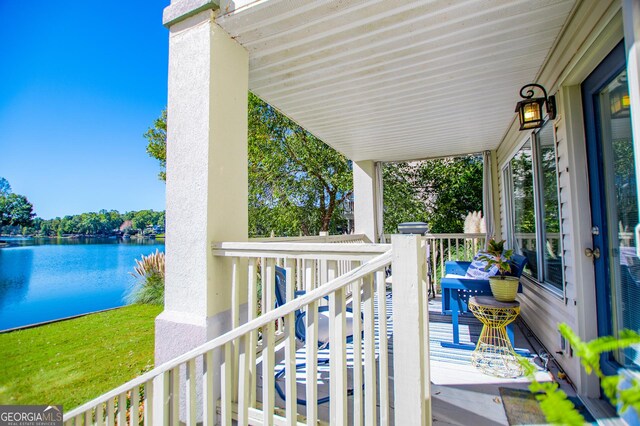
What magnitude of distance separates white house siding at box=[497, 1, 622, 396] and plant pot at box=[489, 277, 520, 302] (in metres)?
0.34

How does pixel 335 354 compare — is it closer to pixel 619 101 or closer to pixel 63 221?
pixel 619 101

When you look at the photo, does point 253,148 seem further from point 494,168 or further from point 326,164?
point 494,168

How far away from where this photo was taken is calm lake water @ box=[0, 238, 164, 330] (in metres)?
Answer: 7.00

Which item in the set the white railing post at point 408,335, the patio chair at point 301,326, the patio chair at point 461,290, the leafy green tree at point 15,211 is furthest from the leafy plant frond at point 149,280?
the white railing post at point 408,335

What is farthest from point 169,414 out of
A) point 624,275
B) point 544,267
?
point 544,267

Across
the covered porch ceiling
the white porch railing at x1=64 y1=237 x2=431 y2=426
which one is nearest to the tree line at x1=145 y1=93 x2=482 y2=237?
the covered porch ceiling

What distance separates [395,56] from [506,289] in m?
2.44

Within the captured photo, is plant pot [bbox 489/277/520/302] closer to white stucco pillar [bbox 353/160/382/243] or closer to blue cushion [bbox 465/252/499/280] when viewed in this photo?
blue cushion [bbox 465/252/499/280]

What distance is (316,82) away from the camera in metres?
3.07

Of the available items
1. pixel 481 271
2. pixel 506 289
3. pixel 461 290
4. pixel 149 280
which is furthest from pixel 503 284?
pixel 149 280

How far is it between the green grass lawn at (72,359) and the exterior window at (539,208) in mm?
5080

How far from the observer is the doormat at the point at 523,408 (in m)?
1.87

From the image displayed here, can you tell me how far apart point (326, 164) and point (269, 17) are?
850 centimetres

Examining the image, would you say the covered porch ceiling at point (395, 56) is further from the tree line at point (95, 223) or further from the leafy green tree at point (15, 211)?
the leafy green tree at point (15, 211)
